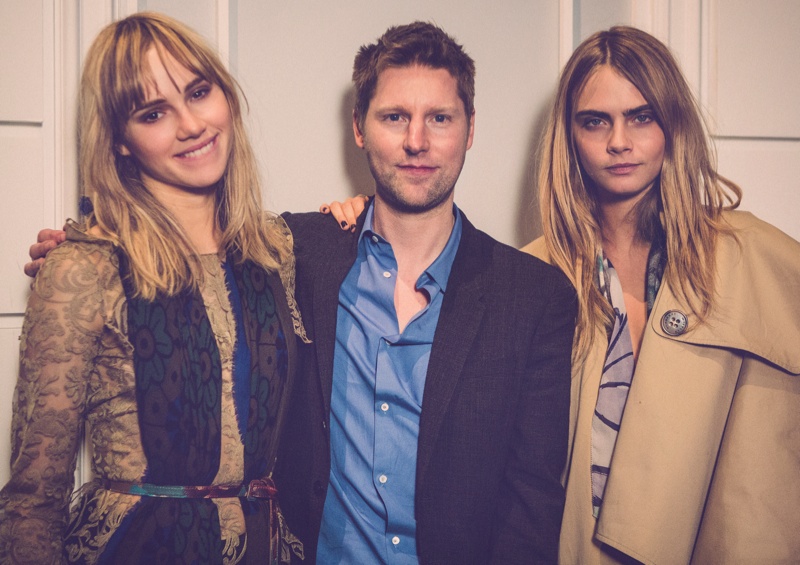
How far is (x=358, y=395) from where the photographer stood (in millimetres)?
1764

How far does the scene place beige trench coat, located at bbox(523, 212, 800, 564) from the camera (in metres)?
1.71

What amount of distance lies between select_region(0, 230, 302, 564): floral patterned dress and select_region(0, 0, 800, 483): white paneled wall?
56 cm

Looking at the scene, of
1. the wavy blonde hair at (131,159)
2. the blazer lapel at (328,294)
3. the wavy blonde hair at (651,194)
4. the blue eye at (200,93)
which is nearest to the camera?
the wavy blonde hair at (131,159)

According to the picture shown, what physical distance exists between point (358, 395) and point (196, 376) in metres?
0.43

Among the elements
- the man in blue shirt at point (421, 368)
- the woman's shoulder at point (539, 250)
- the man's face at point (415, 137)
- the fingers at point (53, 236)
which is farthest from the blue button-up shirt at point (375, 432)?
the fingers at point (53, 236)

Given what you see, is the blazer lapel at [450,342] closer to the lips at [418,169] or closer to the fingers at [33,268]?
the lips at [418,169]

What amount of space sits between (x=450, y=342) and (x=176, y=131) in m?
0.82

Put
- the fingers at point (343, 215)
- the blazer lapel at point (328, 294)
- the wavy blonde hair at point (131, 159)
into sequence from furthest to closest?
the fingers at point (343, 215) → the blazer lapel at point (328, 294) → the wavy blonde hair at point (131, 159)

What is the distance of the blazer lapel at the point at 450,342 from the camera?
1.70 metres

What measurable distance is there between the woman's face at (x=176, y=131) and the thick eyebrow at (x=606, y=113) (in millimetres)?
993

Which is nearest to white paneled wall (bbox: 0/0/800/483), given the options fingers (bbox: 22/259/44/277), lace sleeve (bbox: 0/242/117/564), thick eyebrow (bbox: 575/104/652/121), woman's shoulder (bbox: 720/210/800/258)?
fingers (bbox: 22/259/44/277)

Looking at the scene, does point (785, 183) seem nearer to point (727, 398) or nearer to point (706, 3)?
point (706, 3)

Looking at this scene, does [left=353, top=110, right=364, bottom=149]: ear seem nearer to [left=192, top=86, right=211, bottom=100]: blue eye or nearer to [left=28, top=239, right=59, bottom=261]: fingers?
[left=192, top=86, right=211, bottom=100]: blue eye

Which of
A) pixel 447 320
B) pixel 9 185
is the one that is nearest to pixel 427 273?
pixel 447 320
